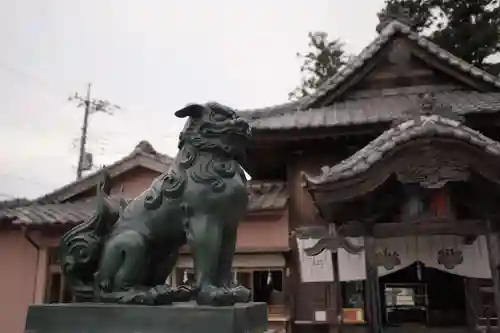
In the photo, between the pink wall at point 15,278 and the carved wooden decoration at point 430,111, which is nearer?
the carved wooden decoration at point 430,111

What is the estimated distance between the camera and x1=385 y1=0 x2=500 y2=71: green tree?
18812 mm

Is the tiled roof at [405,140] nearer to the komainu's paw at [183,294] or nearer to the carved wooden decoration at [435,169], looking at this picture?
the carved wooden decoration at [435,169]

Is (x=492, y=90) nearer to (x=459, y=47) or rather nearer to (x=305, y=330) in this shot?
(x=305, y=330)

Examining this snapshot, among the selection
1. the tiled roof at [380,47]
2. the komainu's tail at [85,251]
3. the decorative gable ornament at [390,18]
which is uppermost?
the decorative gable ornament at [390,18]

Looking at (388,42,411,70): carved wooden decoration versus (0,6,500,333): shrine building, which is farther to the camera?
(388,42,411,70): carved wooden decoration

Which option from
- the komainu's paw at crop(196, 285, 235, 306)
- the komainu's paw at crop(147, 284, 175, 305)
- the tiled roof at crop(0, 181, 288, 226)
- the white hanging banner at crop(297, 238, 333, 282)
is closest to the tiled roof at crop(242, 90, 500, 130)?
the tiled roof at crop(0, 181, 288, 226)

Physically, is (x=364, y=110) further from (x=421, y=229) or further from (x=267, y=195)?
(x=421, y=229)

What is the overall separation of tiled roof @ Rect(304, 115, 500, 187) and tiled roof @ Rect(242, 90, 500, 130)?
1.27m

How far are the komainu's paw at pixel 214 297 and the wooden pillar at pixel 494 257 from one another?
7.36 m

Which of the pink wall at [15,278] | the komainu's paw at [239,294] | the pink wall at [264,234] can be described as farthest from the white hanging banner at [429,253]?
the pink wall at [15,278]

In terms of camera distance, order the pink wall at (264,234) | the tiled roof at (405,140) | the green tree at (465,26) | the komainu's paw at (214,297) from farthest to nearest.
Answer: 1. the green tree at (465,26)
2. the pink wall at (264,234)
3. the tiled roof at (405,140)
4. the komainu's paw at (214,297)

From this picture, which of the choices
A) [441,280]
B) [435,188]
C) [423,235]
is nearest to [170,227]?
[435,188]

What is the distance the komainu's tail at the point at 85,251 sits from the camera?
3.34 m

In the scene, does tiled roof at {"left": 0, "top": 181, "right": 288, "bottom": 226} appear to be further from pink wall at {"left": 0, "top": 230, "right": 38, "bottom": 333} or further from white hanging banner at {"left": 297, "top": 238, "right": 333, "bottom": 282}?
white hanging banner at {"left": 297, "top": 238, "right": 333, "bottom": 282}
